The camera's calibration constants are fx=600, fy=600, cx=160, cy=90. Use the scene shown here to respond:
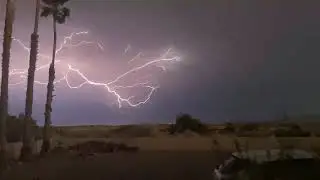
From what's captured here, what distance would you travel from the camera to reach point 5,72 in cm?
2580

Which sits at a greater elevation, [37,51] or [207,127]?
[37,51]

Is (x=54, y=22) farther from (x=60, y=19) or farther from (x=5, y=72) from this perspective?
(x=5, y=72)

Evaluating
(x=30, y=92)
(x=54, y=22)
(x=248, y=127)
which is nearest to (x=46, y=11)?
(x=54, y=22)

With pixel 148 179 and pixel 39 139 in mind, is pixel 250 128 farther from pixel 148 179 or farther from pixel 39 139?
pixel 148 179

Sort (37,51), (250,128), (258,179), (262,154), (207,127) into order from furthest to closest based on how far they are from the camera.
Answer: (207,127)
(250,128)
(37,51)
(262,154)
(258,179)

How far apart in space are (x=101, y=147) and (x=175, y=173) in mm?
19241

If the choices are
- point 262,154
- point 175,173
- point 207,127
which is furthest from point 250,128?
point 262,154

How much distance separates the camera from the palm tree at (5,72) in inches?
987

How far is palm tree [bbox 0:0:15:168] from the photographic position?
82.2ft

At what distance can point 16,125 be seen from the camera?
120ft

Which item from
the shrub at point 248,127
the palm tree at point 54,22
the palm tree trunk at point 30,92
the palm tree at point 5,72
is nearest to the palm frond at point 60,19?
the palm tree at point 54,22

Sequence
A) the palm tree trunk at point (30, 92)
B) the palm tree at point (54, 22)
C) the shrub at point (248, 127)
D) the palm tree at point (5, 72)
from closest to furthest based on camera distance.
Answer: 1. the palm tree at point (5, 72)
2. the palm tree trunk at point (30, 92)
3. the palm tree at point (54, 22)
4. the shrub at point (248, 127)

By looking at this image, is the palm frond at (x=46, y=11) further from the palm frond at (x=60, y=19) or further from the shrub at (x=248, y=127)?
the shrub at (x=248, y=127)

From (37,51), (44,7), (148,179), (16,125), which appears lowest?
(148,179)
